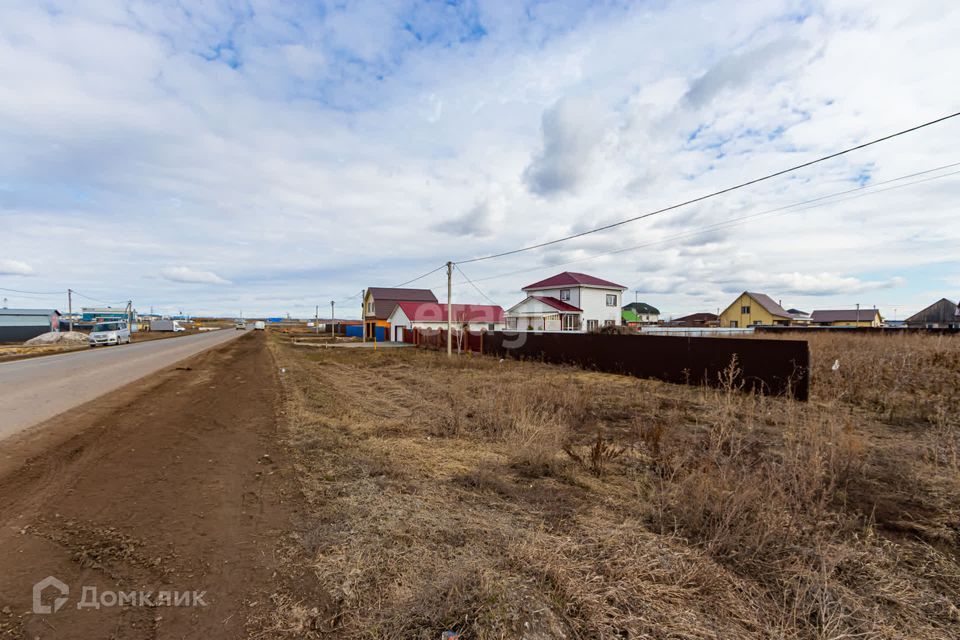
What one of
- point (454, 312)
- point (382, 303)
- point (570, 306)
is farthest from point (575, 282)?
point (382, 303)

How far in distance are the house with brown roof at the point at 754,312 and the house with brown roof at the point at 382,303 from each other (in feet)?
142

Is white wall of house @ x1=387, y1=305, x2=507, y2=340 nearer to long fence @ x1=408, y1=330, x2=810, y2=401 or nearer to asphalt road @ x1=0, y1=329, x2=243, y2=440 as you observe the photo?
long fence @ x1=408, y1=330, x2=810, y2=401

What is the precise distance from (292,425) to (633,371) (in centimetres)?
1188

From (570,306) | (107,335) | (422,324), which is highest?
(570,306)

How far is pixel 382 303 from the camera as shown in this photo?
5284cm

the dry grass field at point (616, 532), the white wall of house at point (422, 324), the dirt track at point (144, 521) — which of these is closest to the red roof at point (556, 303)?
the white wall of house at point (422, 324)

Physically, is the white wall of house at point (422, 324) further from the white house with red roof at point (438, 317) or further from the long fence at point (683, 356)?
the long fence at point (683, 356)

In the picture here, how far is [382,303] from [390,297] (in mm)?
2509

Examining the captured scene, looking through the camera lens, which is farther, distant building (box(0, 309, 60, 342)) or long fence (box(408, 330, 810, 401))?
distant building (box(0, 309, 60, 342))

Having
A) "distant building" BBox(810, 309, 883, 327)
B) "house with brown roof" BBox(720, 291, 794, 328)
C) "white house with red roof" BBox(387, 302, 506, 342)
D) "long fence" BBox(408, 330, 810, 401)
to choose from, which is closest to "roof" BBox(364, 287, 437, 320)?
"white house with red roof" BBox(387, 302, 506, 342)

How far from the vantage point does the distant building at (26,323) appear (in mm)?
48125

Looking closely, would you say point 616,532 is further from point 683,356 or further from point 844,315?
point 844,315

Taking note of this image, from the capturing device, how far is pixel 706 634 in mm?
2291

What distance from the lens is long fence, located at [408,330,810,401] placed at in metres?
10.4
